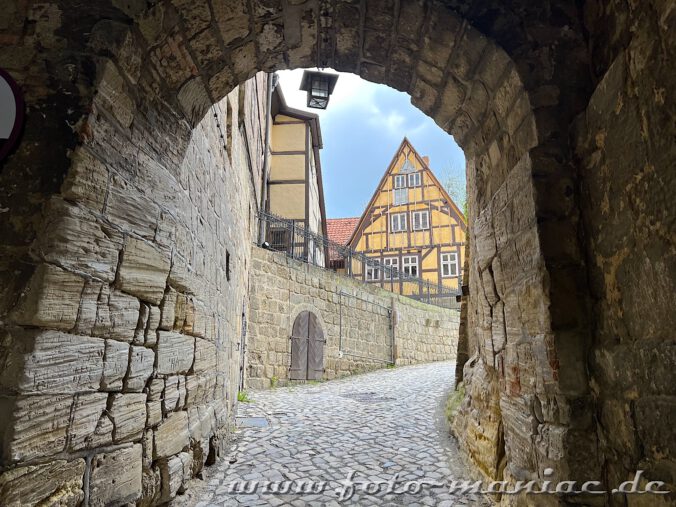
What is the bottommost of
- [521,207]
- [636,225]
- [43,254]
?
[43,254]

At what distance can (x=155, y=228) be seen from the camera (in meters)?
2.16

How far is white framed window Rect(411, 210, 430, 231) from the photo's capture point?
19.4 meters

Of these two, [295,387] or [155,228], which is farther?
[295,387]

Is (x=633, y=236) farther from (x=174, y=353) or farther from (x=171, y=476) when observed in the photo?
(x=171, y=476)

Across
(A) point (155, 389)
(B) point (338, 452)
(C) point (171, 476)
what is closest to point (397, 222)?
(B) point (338, 452)

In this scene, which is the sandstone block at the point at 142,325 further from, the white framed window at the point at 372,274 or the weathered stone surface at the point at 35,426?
the white framed window at the point at 372,274

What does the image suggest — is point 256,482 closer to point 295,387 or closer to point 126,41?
point 126,41

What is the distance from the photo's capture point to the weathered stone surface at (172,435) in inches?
89.1

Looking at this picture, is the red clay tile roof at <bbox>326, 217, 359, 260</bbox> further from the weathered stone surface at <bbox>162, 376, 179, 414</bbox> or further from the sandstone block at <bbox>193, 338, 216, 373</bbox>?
the weathered stone surface at <bbox>162, 376, 179, 414</bbox>

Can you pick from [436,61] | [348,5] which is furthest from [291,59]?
[436,61]

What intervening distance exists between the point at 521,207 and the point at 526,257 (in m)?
0.24

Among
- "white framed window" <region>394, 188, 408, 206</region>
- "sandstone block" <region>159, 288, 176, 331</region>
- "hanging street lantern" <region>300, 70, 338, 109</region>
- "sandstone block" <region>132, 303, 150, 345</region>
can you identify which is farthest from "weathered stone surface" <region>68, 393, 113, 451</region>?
"white framed window" <region>394, 188, 408, 206</region>

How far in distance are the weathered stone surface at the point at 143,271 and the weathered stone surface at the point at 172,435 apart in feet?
2.37

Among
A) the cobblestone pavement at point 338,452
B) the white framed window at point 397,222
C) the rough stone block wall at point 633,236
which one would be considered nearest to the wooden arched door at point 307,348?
the cobblestone pavement at point 338,452
